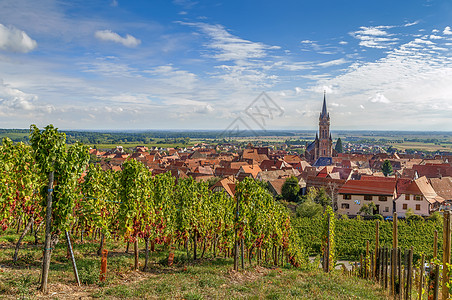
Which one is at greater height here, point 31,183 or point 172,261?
point 31,183

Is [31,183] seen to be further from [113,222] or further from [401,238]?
[401,238]

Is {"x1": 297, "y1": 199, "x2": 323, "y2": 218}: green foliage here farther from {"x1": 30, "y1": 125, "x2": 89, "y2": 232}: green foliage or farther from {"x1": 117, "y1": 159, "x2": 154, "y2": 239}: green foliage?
{"x1": 30, "y1": 125, "x2": 89, "y2": 232}: green foliage

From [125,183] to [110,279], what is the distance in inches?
131

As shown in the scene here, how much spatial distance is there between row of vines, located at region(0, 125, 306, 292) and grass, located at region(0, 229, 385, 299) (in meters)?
0.83

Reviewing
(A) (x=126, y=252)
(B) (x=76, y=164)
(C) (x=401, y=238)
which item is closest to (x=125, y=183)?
(B) (x=76, y=164)

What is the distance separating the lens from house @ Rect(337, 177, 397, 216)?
154 ft

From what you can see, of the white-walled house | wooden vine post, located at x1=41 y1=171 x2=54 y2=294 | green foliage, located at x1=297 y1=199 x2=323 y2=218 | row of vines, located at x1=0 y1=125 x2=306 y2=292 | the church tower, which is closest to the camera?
wooden vine post, located at x1=41 y1=171 x2=54 y2=294

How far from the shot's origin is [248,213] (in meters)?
13.5

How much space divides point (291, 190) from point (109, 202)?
44536 millimetres

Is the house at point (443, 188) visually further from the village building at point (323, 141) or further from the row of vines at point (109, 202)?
the village building at point (323, 141)

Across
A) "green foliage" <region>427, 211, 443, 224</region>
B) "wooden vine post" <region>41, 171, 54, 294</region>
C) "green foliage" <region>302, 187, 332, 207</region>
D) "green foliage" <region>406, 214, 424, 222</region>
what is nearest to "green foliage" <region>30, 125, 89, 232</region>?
"wooden vine post" <region>41, 171, 54, 294</region>

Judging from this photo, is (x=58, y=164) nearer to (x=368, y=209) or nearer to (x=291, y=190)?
(x=368, y=209)

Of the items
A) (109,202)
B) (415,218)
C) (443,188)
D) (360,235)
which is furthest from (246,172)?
(109,202)

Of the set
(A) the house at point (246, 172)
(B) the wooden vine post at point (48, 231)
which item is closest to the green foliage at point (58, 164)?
(B) the wooden vine post at point (48, 231)
